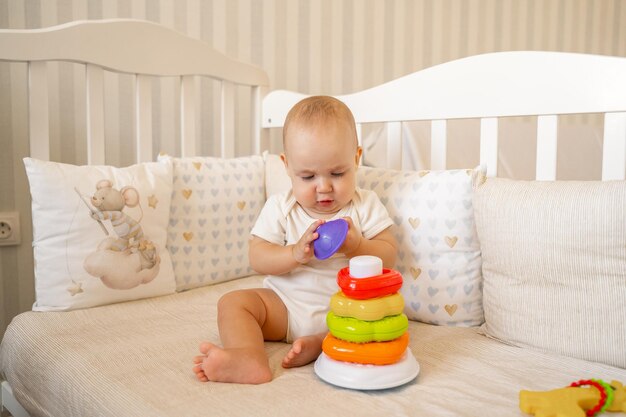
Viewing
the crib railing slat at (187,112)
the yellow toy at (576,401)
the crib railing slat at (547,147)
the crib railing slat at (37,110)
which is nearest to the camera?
the yellow toy at (576,401)

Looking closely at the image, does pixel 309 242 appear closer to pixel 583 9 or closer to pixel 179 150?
pixel 179 150

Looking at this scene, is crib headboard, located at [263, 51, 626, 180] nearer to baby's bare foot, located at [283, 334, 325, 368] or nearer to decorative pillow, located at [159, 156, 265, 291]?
decorative pillow, located at [159, 156, 265, 291]

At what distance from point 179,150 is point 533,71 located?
3.42ft

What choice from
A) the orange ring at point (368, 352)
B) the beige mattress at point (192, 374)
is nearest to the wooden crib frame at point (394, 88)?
the beige mattress at point (192, 374)

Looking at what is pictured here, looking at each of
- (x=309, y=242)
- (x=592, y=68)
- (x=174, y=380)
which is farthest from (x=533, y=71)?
(x=174, y=380)

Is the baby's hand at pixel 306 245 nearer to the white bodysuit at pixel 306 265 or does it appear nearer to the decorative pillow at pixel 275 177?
the white bodysuit at pixel 306 265

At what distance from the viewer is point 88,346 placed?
37.0 inches

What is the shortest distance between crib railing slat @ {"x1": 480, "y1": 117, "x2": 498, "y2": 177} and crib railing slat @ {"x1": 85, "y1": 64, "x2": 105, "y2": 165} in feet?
2.87

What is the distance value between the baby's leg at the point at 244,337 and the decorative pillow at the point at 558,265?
394 millimetres

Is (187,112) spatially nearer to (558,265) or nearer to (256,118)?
(256,118)

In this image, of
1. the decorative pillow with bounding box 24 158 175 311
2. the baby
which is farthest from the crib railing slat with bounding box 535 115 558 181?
the decorative pillow with bounding box 24 158 175 311

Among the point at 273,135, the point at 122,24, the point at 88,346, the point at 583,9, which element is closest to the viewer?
the point at 88,346

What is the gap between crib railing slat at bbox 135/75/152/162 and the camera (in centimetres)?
139

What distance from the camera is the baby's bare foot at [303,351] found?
0.86 metres
